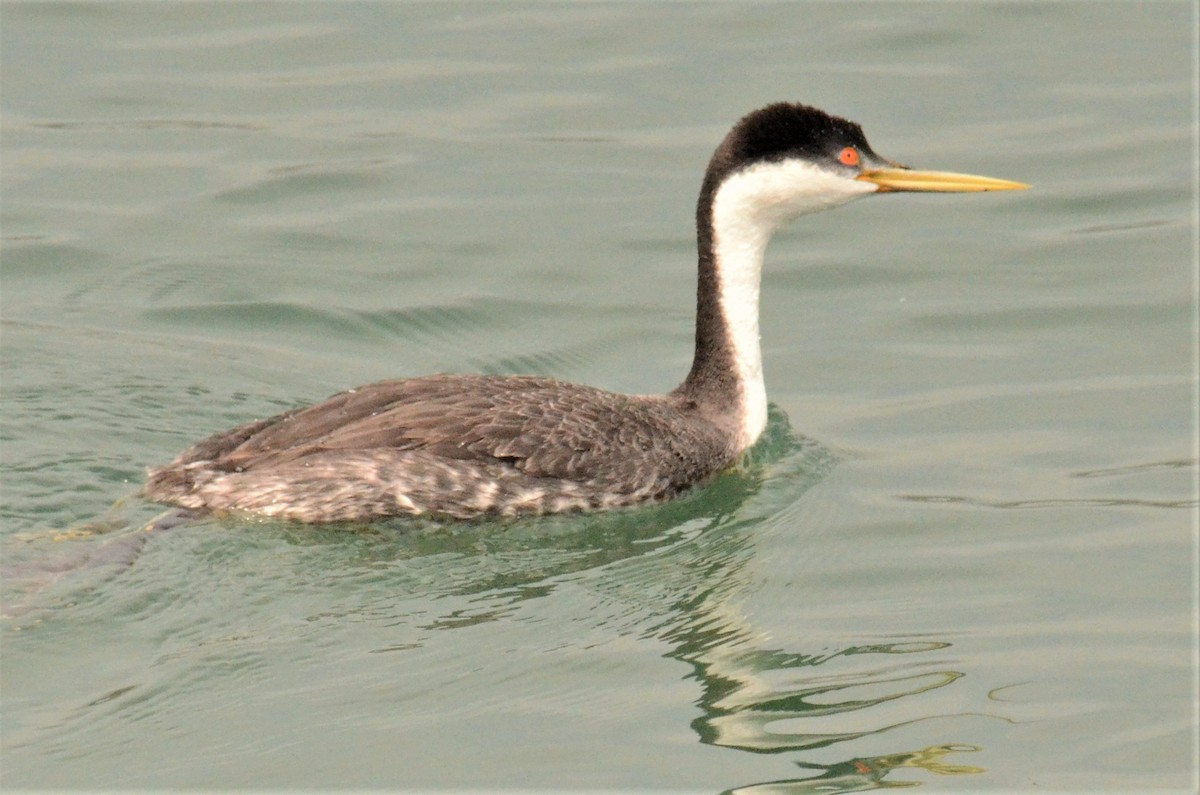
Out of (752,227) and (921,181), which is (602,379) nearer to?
(752,227)

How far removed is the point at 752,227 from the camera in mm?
9422

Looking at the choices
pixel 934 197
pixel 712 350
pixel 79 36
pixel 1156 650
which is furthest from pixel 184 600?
pixel 79 36

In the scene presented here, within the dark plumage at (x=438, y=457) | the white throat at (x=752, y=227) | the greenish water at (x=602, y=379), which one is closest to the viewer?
the greenish water at (x=602, y=379)

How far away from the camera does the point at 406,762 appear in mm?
6664

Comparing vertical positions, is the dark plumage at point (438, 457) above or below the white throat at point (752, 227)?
below

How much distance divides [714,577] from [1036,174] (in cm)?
591

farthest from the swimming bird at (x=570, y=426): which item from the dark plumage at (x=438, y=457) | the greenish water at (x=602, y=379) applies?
the greenish water at (x=602, y=379)

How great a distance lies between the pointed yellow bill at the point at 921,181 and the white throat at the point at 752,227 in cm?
6

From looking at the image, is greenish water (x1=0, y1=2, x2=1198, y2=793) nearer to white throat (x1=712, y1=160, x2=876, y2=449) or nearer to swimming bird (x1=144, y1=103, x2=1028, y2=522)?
swimming bird (x1=144, y1=103, x2=1028, y2=522)

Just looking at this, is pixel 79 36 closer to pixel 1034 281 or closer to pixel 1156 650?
pixel 1034 281

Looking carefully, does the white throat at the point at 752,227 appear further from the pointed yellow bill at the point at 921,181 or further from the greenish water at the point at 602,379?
the greenish water at the point at 602,379

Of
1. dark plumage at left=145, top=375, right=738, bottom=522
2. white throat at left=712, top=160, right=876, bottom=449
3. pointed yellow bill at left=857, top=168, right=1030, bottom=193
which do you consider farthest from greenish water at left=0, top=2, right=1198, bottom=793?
pointed yellow bill at left=857, top=168, right=1030, bottom=193

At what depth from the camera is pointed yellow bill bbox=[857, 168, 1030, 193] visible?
366 inches

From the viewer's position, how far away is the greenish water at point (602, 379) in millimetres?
6988
